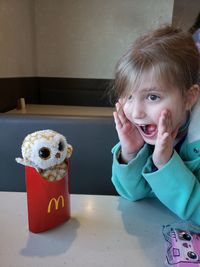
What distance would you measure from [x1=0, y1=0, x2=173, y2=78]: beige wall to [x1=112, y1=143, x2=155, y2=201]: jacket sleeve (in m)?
1.65

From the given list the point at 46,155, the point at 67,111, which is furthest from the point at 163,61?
the point at 67,111

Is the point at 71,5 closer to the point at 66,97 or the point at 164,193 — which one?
the point at 66,97

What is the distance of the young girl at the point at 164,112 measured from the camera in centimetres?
54

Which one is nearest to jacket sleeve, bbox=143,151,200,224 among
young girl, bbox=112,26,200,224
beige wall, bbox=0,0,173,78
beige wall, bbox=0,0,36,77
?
young girl, bbox=112,26,200,224

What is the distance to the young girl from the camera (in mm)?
542

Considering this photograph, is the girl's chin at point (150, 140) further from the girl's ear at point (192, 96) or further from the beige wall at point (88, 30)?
the beige wall at point (88, 30)

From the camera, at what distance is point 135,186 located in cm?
65

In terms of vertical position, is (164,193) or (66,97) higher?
(164,193)

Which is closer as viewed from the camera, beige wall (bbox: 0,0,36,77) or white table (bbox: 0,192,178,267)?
white table (bbox: 0,192,178,267)

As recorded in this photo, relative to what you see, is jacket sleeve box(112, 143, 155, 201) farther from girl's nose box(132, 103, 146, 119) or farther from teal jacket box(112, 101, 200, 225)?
girl's nose box(132, 103, 146, 119)

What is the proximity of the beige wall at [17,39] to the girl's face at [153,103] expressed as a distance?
1461mm

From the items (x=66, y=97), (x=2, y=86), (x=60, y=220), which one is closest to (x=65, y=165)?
(x=60, y=220)

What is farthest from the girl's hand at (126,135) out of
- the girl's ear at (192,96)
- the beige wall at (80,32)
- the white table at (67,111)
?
the beige wall at (80,32)

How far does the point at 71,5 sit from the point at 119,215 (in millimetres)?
2064
